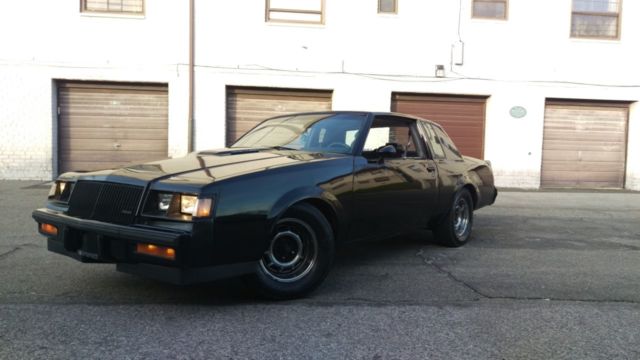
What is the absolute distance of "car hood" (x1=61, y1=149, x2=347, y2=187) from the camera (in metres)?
3.61

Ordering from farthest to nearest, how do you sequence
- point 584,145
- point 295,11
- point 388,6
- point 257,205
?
point 584,145 → point 388,6 → point 295,11 → point 257,205

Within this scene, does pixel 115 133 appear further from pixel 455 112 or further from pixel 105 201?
pixel 105 201

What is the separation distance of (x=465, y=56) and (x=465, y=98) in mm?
1075

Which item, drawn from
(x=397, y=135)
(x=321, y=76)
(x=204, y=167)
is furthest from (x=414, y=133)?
(x=321, y=76)

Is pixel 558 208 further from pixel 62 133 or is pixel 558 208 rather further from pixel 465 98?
pixel 62 133

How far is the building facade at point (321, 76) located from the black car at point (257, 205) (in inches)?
298

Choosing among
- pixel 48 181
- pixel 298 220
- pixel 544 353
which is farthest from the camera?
pixel 48 181

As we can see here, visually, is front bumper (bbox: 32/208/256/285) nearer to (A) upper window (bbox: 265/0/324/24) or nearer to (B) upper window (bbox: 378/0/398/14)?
(A) upper window (bbox: 265/0/324/24)

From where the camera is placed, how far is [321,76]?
42.2 ft

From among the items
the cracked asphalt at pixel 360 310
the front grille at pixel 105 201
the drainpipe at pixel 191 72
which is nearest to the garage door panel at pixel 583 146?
the cracked asphalt at pixel 360 310

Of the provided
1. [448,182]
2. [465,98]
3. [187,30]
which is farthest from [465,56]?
[448,182]

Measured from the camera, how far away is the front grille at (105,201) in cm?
352

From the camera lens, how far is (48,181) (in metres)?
12.1

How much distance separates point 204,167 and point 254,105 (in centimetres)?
916
